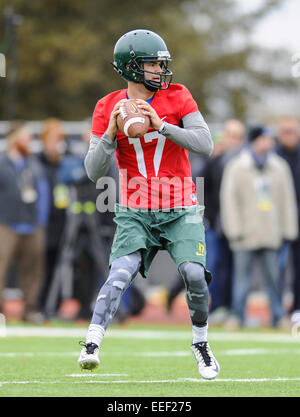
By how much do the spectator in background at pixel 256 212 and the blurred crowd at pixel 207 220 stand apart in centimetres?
1

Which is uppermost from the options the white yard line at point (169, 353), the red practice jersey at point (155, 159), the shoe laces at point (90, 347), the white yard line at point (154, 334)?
the white yard line at point (154, 334)

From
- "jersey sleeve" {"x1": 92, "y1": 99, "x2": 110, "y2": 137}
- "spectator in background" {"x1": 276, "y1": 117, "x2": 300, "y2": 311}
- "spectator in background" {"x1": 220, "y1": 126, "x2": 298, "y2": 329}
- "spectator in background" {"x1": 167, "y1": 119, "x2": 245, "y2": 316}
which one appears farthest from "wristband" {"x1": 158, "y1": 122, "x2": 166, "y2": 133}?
"spectator in background" {"x1": 167, "y1": 119, "x2": 245, "y2": 316}

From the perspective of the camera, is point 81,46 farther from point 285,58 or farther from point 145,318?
point 145,318

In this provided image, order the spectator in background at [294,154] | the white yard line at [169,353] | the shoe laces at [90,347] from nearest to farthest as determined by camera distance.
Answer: the shoe laces at [90,347], the white yard line at [169,353], the spectator in background at [294,154]

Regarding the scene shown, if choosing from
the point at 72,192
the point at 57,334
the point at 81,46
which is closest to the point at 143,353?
the point at 57,334

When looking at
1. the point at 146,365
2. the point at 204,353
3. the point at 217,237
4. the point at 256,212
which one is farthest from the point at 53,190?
the point at 204,353

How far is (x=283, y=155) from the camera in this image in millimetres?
13203

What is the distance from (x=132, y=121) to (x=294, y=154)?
7163 millimetres

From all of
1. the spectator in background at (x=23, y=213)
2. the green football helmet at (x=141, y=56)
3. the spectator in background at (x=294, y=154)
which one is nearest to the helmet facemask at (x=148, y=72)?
the green football helmet at (x=141, y=56)

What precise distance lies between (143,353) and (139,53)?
3180 millimetres

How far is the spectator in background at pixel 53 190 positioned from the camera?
13320 millimetres

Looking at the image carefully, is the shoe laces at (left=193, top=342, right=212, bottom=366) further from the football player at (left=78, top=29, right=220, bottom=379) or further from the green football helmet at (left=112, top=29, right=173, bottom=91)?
the green football helmet at (left=112, top=29, right=173, bottom=91)

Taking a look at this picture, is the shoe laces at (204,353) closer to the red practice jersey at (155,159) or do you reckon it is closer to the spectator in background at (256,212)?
the red practice jersey at (155,159)

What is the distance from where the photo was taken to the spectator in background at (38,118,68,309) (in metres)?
13.3
